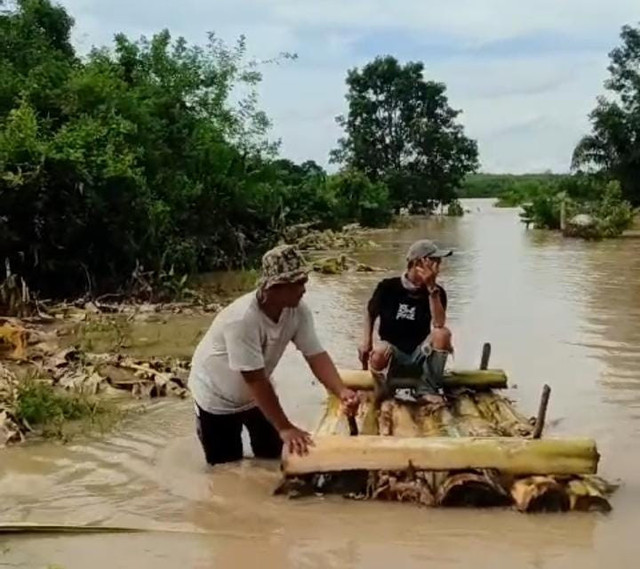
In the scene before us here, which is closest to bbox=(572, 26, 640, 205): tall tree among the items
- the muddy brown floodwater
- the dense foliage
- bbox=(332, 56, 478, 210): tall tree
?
bbox=(332, 56, 478, 210): tall tree

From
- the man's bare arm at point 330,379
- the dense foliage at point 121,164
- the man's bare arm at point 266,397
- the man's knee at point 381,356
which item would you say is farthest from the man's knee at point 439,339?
the dense foliage at point 121,164

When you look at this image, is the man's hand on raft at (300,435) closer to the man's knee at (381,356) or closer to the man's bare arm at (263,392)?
the man's bare arm at (263,392)

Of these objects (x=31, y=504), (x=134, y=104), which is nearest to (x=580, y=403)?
(x=31, y=504)

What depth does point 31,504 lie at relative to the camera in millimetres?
6223

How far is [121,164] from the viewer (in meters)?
16.7

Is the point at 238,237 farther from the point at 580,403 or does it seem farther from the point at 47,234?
the point at 580,403

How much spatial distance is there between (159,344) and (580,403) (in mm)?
5226

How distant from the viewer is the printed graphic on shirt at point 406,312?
7789mm

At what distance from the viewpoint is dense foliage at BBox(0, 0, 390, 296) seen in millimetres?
15711

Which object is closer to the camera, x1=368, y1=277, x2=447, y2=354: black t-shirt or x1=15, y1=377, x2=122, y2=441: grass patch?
x1=368, y1=277, x2=447, y2=354: black t-shirt

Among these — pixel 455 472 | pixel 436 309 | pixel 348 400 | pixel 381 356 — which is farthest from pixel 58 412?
pixel 455 472

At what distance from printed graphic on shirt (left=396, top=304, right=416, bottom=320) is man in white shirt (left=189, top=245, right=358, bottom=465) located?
1.69m

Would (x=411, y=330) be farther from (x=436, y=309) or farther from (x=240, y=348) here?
(x=240, y=348)

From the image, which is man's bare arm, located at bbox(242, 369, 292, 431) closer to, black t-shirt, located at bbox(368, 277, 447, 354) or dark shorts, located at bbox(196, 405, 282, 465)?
dark shorts, located at bbox(196, 405, 282, 465)
